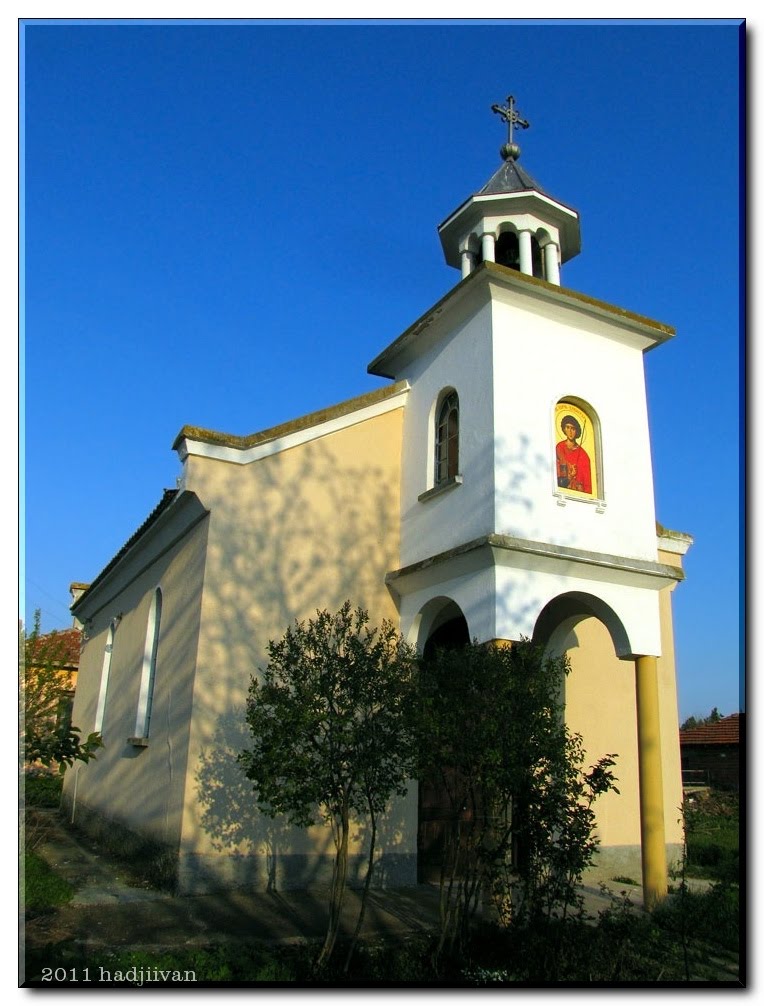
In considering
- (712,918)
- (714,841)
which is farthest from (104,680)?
(712,918)

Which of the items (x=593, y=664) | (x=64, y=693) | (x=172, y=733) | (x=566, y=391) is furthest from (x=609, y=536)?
(x=64, y=693)

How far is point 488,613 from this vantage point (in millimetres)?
10250

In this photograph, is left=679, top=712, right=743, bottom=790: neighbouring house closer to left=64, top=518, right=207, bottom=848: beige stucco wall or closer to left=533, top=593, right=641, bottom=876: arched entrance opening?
left=533, top=593, right=641, bottom=876: arched entrance opening

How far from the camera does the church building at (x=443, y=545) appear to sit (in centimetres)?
1051

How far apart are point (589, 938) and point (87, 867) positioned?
333 inches

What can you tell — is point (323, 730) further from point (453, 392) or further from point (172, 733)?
point (453, 392)

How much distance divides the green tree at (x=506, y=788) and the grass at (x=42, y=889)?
4405 millimetres

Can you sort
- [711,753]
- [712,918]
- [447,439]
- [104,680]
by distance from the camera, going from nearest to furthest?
[712,918]
[447,439]
[104,680]
[711,753]

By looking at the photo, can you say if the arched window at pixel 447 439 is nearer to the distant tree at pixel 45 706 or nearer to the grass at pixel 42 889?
the distant tree at pixel 45 706

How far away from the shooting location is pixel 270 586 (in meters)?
11.5

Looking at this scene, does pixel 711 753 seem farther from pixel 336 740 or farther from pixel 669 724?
pixel 336 740

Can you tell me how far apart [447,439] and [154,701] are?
6.40m

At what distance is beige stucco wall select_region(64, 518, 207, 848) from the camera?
11.0 meters

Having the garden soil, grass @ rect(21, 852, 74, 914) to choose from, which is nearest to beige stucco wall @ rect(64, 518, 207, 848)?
the garden soil
